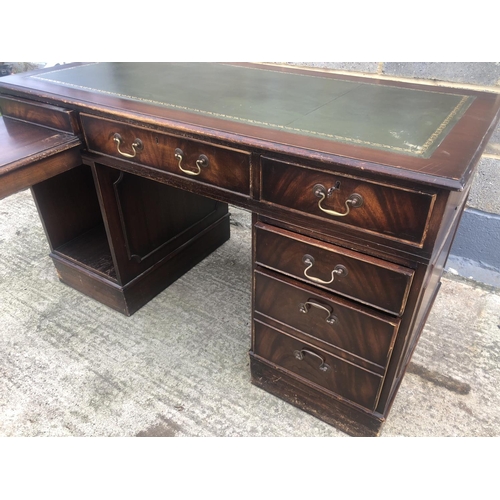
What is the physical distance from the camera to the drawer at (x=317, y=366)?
1192mm

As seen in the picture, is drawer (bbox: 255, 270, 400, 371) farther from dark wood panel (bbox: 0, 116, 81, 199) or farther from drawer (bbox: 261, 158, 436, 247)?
dark wood panel (bbox: 0, 116, 81, 199)

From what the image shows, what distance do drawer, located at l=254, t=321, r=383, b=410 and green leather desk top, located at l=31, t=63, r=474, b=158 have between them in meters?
0.60

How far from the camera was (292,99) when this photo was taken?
1.28 m

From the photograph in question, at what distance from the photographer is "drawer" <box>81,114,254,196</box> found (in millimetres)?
1081

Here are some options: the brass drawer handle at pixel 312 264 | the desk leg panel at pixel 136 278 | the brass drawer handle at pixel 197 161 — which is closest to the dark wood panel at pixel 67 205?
the desk leg panel at pixel 136 278

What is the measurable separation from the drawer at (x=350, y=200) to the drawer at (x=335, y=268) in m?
0.08

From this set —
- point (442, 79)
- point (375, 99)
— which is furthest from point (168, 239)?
point (442, 79)

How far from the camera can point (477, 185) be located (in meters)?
1.80

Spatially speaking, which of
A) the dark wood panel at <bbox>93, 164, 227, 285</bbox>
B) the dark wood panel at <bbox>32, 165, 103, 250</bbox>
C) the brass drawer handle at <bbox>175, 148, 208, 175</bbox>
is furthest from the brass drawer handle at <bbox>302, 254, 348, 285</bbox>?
the dark wood panel at <bbox>32, 165, 103, 250</bbox>

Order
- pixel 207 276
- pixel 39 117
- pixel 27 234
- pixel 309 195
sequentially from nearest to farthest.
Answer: pixel 309 195, pixel 39 117, pixel 207 276, pixel 27 234

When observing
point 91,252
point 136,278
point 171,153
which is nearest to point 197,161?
point 171,153

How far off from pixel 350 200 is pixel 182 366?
37.3 inches
